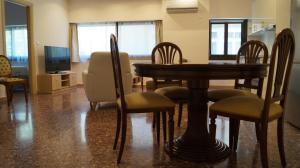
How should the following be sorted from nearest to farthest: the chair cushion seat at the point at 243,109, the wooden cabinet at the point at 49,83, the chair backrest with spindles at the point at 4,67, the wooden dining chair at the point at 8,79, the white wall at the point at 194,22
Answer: the chair cushion seat at the point at 243,109 → the wooden dining chair at the point at 8,79 → the chair backrest with spindles at the point at 4,67 → the wooden cabinet at the point at 49,83 → the white wall at the point at 194,22

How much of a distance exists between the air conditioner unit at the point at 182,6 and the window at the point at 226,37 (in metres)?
0.83

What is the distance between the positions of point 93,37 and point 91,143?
6214 millimetres

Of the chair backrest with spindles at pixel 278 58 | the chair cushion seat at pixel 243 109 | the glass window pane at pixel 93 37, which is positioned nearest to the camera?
the chair backrest with spindles at pixel 278 58

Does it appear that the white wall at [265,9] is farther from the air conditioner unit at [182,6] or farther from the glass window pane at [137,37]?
the glass window pane at [137,37]

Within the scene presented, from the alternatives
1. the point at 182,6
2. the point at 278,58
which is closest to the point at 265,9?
the point at 182,6

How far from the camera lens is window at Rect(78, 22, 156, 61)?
800cm

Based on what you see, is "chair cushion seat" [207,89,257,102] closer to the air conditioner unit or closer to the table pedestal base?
the table pedestal base

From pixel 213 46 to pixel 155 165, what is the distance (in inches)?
245

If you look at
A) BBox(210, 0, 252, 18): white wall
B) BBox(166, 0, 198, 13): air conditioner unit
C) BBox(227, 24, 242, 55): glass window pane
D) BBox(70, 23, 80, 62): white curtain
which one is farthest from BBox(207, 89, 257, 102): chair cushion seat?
BBox(70, 23, 80, 62): white curtain

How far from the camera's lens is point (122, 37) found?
811cm

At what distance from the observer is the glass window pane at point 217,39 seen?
7.67 m

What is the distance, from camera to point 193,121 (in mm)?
2271

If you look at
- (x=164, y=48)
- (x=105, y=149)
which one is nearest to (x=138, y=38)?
(x=164, y=48)

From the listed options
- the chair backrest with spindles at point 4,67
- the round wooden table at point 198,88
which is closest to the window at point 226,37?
the chair backrest with spindles at point 4,67
